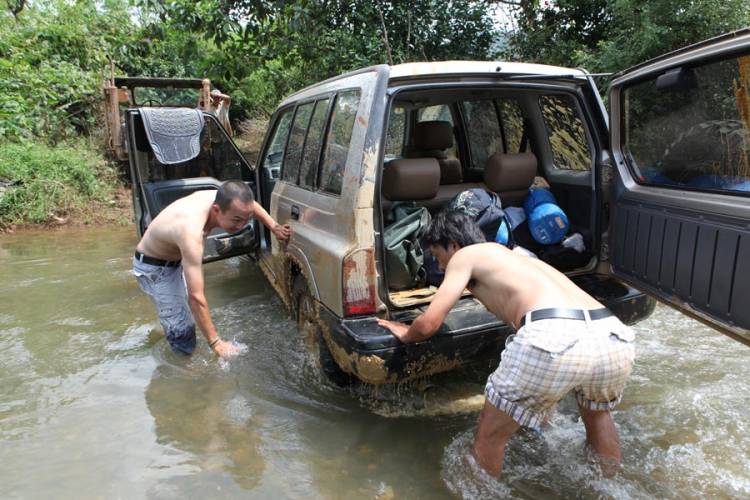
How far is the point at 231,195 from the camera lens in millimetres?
3408

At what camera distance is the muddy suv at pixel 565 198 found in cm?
254

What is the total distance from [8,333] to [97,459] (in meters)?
2.52

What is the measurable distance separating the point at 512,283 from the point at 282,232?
72.9 inches

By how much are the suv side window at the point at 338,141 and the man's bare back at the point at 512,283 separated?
0.91 meters

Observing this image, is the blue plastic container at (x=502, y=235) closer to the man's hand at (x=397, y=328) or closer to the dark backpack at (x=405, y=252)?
the dark backpack at (x=405, y=252)

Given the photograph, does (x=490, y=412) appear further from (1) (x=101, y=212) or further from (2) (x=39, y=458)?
(1) (x=101, y=212)

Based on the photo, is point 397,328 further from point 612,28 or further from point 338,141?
point 612,28

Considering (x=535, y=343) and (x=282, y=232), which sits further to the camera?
(x=282, y=232)

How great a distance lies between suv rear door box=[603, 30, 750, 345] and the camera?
2416mm

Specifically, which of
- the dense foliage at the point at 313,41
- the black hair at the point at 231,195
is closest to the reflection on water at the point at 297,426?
the black hair at the point at 231,195

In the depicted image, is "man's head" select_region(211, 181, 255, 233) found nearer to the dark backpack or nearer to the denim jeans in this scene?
the denim jeans

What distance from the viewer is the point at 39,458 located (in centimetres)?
297

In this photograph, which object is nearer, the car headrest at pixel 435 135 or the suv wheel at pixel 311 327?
the suv wheel at pixel 311 327

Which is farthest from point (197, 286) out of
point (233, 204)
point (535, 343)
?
point (535, 343)
